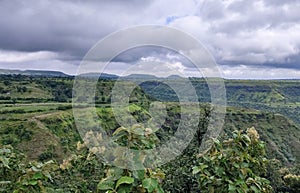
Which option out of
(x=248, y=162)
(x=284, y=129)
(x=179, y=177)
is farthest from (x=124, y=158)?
(x=284, y=129)

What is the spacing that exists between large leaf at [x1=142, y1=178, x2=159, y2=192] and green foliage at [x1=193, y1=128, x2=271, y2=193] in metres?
1.03

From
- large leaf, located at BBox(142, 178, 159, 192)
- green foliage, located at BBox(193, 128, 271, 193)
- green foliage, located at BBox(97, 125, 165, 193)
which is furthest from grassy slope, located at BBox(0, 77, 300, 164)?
large leaf, located at BBox(142, 178, 159, 192)

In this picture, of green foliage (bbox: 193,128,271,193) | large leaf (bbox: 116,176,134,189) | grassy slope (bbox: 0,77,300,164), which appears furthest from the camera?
grassy slope (bbox: 0,77,300,164)

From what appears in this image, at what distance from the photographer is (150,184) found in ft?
8.57

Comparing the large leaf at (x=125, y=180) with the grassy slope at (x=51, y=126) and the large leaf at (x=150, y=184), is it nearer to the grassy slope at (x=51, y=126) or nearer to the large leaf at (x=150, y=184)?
the large leaf at (x=150, y=184)

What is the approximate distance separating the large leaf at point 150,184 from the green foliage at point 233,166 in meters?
1.03

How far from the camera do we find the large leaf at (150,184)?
2585 millimetres

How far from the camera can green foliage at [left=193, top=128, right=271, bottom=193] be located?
3.65 m

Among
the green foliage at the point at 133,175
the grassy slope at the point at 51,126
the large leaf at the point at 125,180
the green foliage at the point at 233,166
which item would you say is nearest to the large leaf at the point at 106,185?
the green foliage at the point at 133,175

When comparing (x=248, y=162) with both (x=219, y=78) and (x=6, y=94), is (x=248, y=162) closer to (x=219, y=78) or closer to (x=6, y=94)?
(x=219, y=78)

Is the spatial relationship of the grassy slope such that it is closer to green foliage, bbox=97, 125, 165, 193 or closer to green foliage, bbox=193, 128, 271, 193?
green foliage, bbox=193, 128, 271, 193

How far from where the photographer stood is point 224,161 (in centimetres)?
373

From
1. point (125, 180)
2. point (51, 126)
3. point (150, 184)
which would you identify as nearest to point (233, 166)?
point (150, 184)

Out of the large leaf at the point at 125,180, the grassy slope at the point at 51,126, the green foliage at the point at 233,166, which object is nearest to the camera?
the large leaf at the point at 125,180
